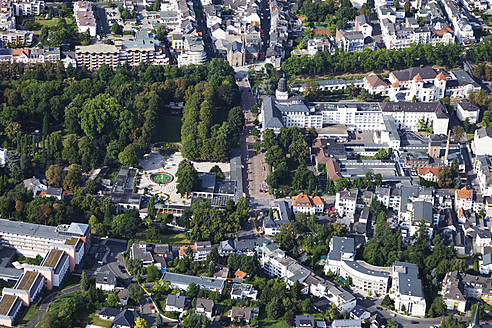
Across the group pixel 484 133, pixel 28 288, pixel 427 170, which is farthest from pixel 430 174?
pixel 28 288

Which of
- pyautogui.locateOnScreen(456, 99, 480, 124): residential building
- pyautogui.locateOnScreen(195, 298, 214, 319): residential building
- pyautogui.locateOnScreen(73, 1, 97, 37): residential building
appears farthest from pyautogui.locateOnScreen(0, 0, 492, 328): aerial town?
pyautogui.locateOnScreen(73, 1, 97, 37): residential building

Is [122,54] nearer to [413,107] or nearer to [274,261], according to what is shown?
[413,107]

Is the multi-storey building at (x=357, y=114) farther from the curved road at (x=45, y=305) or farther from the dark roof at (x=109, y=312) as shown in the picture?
the dark roof at (x=109, y=312)

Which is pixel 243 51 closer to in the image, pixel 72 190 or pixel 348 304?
pixel 72 190

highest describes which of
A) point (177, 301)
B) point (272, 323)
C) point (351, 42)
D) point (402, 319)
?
point (351, 42)

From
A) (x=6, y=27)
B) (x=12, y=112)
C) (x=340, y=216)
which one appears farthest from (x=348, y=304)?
(x=6, y=27)

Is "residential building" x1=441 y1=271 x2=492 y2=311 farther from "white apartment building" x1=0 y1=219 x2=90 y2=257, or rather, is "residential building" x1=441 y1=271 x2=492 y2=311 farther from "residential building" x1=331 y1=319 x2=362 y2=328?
"white apartment building" x1=0 y1=219 x2=90 y2=257
